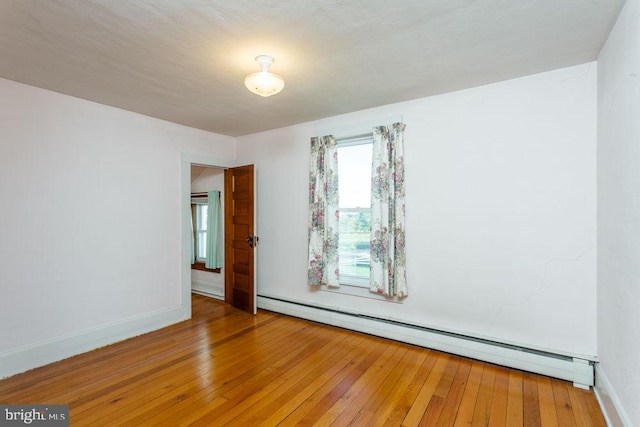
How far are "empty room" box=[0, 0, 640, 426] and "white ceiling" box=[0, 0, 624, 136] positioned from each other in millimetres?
18

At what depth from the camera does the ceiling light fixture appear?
7.40 ft

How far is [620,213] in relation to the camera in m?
1.87

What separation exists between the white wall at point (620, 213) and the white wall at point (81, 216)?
4291 mm

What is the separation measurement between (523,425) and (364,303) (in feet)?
5.95

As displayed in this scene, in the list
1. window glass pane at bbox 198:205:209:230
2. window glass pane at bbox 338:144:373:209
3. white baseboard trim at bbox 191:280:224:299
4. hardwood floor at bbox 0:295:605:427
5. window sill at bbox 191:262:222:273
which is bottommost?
hardwood floor at bbox 0:295:605:427

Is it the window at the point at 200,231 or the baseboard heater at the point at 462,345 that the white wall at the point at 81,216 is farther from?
the baseboard heater at the point at 462,345

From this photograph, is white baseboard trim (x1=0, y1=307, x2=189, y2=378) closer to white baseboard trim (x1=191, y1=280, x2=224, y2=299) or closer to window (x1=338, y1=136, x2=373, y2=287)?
white baseboard trim (x1=191, y1=280, x2=224, y2=299)

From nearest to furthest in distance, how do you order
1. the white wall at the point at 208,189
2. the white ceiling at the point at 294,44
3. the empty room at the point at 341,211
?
the white ceiling at the point at 294,44 → the empty room at the point at 341,211 → the white wall at the point at 208,189

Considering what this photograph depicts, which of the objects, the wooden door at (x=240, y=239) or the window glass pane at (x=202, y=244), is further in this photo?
the window glass pane at (x=202, y=244)

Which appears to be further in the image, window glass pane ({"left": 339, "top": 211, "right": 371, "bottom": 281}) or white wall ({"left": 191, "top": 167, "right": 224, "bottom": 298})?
white wall ({"left": 191, "top": 167, "right": 224, "bottom": 298})

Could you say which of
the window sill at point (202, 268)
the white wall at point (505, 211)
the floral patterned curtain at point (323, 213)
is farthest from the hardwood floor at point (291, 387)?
the window sill at point (202, 268)

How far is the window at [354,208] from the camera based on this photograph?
369cm

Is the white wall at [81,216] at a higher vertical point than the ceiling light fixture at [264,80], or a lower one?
lower

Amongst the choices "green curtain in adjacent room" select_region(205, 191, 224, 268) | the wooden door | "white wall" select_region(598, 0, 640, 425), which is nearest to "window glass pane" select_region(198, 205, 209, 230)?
"green curtain in adjacent room" select_region(205, 191, 224, 268)
